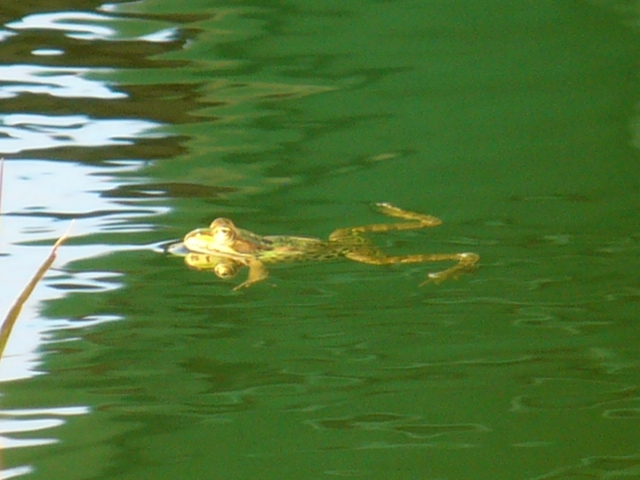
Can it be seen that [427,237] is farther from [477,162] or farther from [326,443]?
[326,443]

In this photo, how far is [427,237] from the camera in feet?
9.27

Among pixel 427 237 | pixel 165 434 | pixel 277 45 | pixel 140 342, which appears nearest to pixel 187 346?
pixel 140 342

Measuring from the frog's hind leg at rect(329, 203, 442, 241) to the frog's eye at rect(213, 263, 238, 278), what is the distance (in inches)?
10.6

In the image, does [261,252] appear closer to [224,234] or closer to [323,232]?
[224,234]

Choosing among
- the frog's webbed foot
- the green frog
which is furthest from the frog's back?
the frog's webbed foot

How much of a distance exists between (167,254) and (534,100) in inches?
65.3

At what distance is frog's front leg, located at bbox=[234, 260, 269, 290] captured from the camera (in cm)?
258

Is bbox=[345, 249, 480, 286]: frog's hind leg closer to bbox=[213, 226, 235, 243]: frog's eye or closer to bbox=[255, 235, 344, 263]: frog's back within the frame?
bbox=[255, 235, 344, 263]: frog's back

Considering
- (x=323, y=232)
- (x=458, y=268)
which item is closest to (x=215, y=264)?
(x=323, y=232)

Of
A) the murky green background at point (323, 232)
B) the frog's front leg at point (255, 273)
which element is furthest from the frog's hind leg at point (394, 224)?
the frog's front leg at point (255, 273)

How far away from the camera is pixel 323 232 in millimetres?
2861

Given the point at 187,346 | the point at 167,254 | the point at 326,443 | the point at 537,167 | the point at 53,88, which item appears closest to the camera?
the point at 326,443

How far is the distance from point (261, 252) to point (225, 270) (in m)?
0.10

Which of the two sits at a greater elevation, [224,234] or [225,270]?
[224,234]
